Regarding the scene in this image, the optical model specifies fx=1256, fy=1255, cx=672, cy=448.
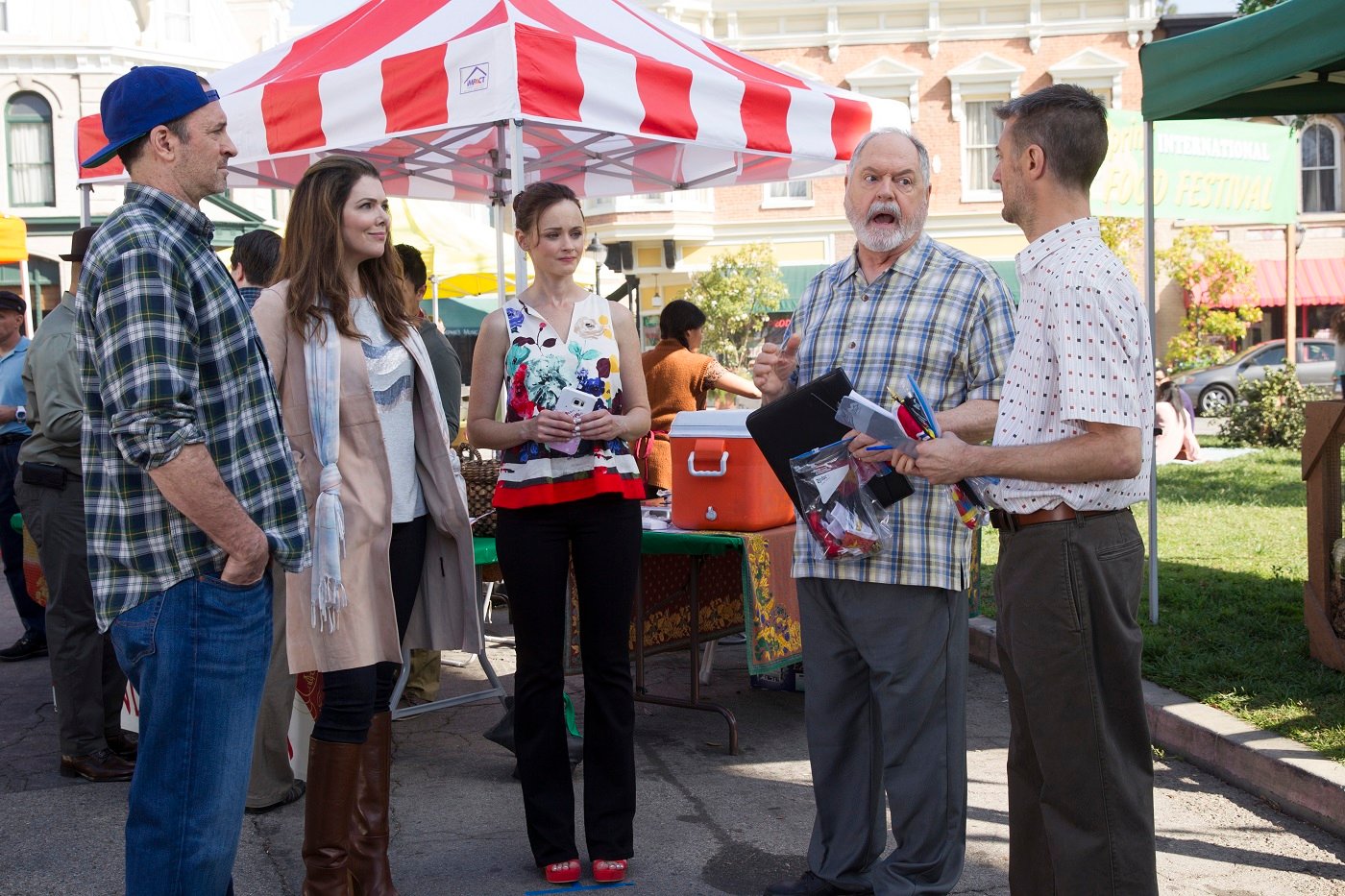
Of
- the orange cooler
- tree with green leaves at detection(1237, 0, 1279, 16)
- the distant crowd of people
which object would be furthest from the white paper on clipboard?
tree with green leaves at detection(1237, 0, 1279, 16)

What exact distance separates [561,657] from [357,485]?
2.81 feet

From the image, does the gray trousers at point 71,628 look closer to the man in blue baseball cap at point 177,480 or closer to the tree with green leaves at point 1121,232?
the man in blue baseball cap at point 177,480

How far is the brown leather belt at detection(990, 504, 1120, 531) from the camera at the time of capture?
262 cm

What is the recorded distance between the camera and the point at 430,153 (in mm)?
7887

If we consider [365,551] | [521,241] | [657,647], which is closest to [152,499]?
[365,551]

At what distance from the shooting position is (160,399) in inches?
89.5

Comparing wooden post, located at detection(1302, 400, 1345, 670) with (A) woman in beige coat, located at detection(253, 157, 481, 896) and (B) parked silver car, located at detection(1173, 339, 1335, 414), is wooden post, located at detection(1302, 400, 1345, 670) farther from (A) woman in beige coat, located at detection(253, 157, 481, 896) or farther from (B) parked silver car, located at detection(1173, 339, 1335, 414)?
(B) parked silver car, located at detection(1173, 339, 1335, 414)

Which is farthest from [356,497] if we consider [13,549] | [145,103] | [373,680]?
[13,549]

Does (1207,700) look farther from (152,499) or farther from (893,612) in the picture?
(152,499)

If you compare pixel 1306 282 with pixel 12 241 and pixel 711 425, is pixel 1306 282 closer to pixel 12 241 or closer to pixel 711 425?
pixel 12 241

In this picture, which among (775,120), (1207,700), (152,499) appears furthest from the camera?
(775,120)

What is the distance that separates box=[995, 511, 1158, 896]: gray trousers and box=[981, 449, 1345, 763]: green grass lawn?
203 cm

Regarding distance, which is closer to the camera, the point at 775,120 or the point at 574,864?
the point at 574,864

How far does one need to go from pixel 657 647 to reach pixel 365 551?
93.6 inches
